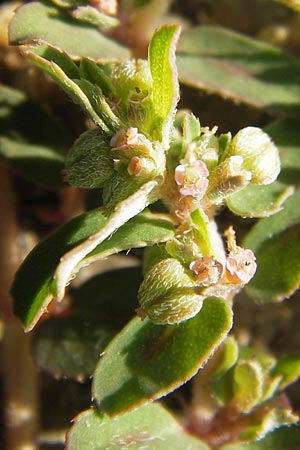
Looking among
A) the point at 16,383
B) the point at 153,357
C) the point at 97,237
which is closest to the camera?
the point at 97,237

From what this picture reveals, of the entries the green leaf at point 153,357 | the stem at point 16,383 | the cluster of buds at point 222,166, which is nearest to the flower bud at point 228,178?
the cluster of buds at point 222,166

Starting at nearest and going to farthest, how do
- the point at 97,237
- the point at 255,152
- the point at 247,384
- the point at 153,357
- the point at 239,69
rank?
the point at 97,237, the point at 255,152, the point at 153,357, the point at 247,384, the point at 239,69

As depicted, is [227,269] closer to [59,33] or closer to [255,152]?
[255,152]

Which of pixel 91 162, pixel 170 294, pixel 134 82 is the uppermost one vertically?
pixel 134 82

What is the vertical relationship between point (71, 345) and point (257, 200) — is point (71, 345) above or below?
below

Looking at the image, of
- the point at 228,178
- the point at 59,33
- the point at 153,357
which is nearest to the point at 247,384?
the point at 153,357

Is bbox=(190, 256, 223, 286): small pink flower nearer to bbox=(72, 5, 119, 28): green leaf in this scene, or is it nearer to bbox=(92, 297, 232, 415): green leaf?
bbox=(92, 297, 232, 415): green leaf

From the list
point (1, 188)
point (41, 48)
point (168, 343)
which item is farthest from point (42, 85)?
point (168, 343)

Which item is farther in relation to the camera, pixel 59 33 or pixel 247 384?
pixel 59 33
